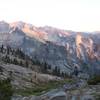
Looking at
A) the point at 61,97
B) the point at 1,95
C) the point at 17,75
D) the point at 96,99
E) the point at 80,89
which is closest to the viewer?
the point at 96,99

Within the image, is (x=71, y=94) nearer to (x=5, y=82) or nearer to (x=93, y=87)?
(x=93, y=87)

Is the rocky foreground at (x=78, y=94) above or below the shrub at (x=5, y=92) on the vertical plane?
above

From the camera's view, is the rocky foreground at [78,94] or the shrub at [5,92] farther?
the shrub at [5,92]

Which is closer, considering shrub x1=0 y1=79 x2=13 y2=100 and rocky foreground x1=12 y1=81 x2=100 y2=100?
rocky foreground x1=12 y1=81 x2=100 y2=100

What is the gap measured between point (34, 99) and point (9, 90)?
3.90m

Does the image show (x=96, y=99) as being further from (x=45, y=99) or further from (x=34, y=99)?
(x=34, y=99)

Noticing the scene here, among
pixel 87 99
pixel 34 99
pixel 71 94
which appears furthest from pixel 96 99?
pixel 34 99

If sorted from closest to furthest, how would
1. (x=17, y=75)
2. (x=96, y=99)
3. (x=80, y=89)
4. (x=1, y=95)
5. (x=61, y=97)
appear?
(x=96, y=99)
(x=61, y=97)
(x=80, y=89)
(x=1, y=95)
(x=17, y=75)

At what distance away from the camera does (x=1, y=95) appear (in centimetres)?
3819

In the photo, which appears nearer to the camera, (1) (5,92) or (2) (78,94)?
(2) (78,94)

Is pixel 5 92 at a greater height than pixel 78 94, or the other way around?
pixel 78 94

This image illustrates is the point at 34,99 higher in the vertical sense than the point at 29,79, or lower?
higher

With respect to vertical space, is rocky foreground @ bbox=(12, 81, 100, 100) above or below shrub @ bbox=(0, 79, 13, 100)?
above

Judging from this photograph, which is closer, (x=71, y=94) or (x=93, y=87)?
(x=71, y=94)
